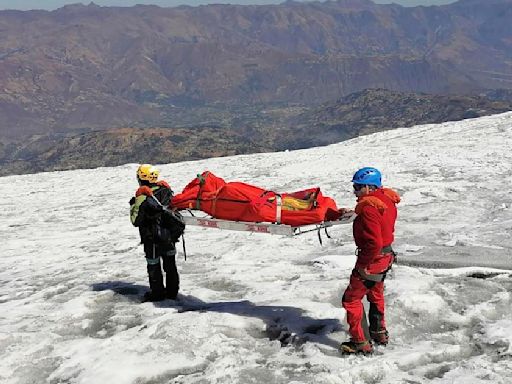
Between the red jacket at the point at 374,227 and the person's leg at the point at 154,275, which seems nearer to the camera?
the red jacket at the point at 374,227

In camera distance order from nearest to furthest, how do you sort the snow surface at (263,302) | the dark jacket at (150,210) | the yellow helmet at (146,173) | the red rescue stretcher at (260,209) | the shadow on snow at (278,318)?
the snow surface at (263,302) < the shadow on snow at (278,318) < the red rescue stretcher at (260,209) < the dark jacket at (150,210) < the yellow helmet at (146,173)

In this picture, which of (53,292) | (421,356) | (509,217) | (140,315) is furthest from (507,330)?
(53,292)

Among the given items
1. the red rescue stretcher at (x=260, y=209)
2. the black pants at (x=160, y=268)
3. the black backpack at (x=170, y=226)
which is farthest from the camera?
the black pants at (x=160, y=268)

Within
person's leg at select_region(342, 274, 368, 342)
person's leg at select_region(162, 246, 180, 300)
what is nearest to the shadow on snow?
person's leg at select_region(162, 246, 180, 300)

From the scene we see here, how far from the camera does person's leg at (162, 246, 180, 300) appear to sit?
9647mm

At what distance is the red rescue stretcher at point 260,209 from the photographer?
816cm

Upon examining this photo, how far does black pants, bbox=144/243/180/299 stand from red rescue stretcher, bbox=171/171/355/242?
1.17 m

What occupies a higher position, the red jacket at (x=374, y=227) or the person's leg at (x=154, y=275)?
the red jacket at (x=374, y=227)

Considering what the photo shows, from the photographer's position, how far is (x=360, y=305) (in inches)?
279

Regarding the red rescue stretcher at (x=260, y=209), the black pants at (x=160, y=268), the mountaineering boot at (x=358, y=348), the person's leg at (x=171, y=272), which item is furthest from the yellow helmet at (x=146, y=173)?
the mountaineering boot at (x=358, y=348)

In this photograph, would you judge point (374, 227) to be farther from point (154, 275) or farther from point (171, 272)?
point (154, 275)

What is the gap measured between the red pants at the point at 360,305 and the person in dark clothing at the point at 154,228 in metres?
3.77

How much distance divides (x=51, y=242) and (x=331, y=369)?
40.7 ft

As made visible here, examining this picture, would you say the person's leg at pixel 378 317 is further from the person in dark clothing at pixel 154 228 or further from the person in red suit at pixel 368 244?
the person in dark clothing at pixel 154 228
